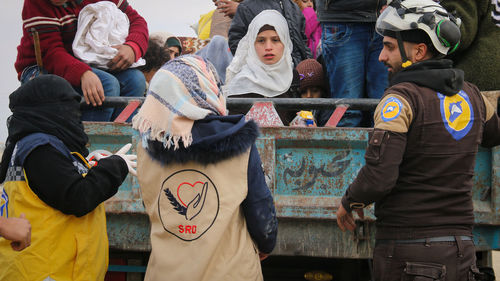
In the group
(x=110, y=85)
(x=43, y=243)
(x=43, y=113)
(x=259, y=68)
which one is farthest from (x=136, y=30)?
(x=43, y=243)

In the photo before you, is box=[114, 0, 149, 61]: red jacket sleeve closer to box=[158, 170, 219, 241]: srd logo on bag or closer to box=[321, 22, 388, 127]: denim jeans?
box=[321, 22, 388, 127]: denim jeans

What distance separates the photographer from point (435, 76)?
7.23 feet

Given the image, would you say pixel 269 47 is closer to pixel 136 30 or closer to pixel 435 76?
pixel 136 30

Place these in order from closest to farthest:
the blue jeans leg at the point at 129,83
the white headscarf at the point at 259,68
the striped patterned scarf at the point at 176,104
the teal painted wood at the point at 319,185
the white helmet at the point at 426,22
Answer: the striped patterned scarf at the point at 176,104, the white helmet at the point at 426,22, the teal painted wood at the point at 319,185, the blue jeans leg at the point at 129,83, the white headscarf at the point at 259,68

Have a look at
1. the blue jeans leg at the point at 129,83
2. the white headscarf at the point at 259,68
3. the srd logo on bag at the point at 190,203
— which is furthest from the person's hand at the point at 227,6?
the srd logo on bag at the point at 190,203

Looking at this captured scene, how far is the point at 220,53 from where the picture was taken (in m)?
5.02

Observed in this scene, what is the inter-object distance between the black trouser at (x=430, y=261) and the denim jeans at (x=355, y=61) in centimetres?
179

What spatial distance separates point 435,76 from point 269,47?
2157 mm

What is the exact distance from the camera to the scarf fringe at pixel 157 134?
1.99m

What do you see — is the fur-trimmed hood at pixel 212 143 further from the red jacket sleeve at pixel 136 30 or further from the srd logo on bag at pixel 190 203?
the red jacket sleeve at pixel 136 30

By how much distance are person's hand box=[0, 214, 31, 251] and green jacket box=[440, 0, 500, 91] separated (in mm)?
2730

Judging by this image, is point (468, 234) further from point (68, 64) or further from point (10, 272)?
point (68, 64)

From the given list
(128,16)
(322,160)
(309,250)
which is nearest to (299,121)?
(322,160)

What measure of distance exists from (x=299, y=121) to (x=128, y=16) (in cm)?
171
